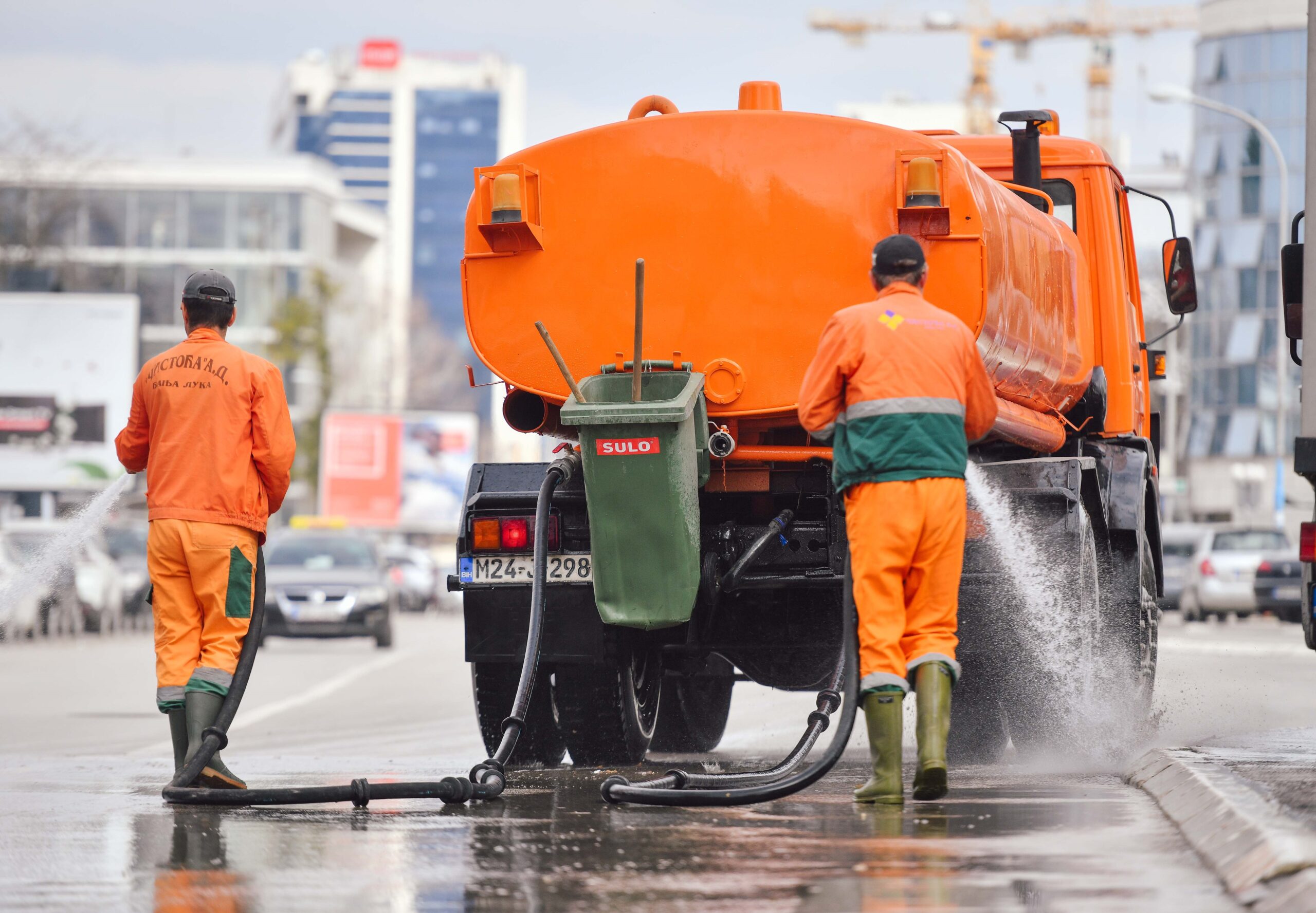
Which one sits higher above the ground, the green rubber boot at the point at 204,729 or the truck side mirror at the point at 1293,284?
the truck side mirror at the point at 1293,284

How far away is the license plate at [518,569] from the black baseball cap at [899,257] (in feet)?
6.01

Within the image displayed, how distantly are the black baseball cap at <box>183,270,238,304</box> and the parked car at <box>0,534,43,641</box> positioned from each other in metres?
18.4

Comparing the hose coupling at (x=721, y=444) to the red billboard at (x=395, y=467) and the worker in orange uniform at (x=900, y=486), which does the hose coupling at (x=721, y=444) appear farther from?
the red billboard at (x=395, y=467)

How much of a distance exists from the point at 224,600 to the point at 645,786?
168cm

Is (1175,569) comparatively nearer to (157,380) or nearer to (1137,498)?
(1137,498)

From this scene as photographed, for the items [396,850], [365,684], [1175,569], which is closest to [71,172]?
[1175,569]

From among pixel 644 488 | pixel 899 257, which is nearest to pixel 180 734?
pixel 644 488

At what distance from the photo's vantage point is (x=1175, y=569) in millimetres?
36562

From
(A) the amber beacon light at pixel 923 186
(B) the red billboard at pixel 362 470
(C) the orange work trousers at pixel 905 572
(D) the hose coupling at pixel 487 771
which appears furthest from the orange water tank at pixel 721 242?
(B) the red billboard at pixel 362 470

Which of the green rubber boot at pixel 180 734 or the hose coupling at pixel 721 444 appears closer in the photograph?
the green rubber boot at pixel 180 734

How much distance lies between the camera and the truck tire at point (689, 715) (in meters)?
10.9

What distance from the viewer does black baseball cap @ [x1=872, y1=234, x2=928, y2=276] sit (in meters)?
7.27

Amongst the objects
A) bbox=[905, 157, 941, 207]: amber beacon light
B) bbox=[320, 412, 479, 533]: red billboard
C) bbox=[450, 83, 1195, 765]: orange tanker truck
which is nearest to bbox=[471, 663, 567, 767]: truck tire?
bbox=[450, 83, 1195, 765]: orange tanker truck

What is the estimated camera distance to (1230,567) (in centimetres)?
3275
